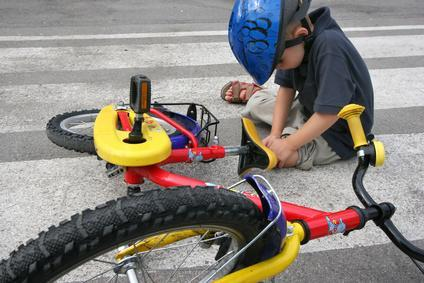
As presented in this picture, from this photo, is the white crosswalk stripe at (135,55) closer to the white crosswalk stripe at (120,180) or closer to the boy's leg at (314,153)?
the white crosswalk stripe at (120,180)

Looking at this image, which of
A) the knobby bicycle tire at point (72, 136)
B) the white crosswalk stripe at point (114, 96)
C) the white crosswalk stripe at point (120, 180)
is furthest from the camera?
the white crosswalk stripe at point (114, 96)

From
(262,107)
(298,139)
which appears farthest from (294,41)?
(262,107)

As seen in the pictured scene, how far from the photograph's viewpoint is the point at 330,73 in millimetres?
2088

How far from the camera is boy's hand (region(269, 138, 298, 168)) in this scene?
2.38m

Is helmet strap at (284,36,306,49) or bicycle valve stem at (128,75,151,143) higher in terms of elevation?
helmet strap at (284,36,306,49)

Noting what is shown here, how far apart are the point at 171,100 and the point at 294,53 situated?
57.2 inches

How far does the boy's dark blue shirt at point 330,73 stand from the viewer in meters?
2.09

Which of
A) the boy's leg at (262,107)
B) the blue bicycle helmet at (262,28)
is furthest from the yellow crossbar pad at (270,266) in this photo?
the boy's leg at (262,107)

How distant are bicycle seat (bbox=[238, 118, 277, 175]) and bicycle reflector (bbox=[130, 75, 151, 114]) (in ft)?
2.61

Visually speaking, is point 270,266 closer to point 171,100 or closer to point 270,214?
point 270,214

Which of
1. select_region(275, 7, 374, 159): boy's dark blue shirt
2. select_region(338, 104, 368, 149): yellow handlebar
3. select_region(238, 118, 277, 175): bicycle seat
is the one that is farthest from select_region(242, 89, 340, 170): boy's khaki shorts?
select_region(338, 104, 368, 149): yellow handlebar

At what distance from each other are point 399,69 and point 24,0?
5858mm

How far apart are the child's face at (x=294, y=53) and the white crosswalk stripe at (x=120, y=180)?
25.4 inches

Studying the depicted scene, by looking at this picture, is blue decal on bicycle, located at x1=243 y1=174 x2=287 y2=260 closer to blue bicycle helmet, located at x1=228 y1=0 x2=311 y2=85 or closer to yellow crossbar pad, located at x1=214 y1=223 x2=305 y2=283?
yellow crossbar pad, located at x1=214 y1=223 x2=305 y2=283
